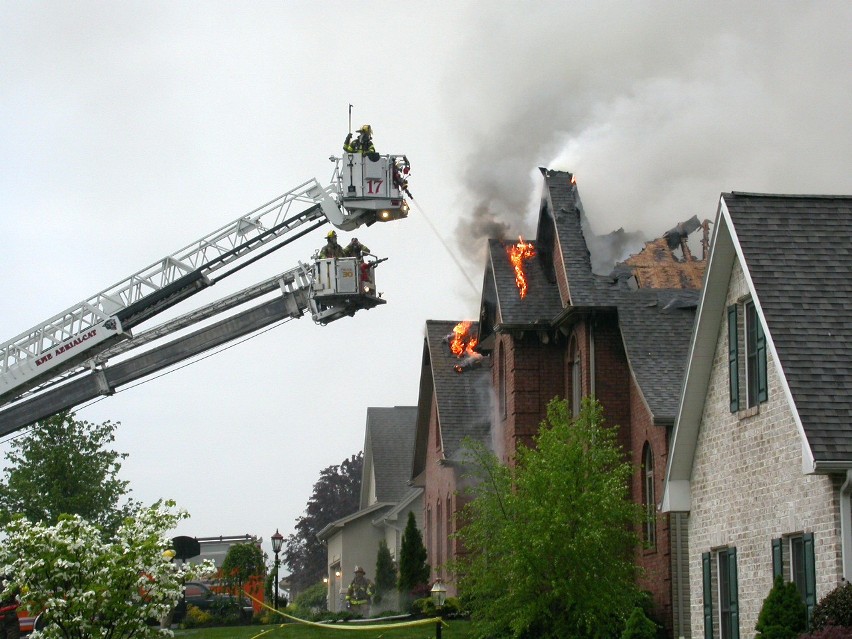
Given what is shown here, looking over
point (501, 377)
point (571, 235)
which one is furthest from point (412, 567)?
point (571, 235)

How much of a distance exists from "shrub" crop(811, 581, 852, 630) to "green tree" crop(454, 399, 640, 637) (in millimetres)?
6943

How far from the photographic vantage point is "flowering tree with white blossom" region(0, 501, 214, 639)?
16.8m

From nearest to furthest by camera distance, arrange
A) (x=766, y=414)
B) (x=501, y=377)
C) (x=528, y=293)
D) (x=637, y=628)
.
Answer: (x=766, y=414)
(x=637, y=628)
(x=528, y=293)
(x=501, y=377)

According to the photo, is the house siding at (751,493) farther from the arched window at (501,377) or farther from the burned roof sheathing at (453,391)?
the burned roof sheathing at (453,391)

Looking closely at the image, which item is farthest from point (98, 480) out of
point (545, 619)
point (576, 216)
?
point (545, 619)

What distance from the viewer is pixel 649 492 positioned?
2748cm

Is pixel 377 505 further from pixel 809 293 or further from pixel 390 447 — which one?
pixel 809 293

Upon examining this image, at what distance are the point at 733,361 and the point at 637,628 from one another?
476 centimetres

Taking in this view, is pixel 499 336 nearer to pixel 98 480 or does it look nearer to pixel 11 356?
pixel 11 356

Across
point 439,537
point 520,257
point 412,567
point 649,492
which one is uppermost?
point 520,257

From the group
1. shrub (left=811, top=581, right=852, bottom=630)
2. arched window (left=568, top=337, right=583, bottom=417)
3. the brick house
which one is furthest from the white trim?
arched window (left=568, top=337, right=583, bottom=417)

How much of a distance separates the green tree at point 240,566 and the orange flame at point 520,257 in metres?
12.4

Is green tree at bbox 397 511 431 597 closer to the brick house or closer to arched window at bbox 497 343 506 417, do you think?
the brick house

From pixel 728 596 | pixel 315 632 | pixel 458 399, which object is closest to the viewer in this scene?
pixel 728 596
